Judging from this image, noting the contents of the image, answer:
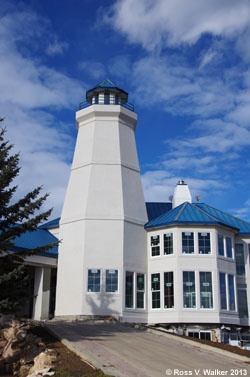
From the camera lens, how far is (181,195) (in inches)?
1436

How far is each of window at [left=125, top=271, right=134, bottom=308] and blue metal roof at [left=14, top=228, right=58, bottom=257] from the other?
5.70 m

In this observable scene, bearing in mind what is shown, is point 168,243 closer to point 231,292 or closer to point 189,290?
point 189,290

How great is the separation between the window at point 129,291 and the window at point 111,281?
0.81 metres

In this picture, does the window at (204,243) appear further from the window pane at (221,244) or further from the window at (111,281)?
the window at (111,281)

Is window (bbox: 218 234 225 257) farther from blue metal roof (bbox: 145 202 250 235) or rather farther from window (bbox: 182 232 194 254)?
window (bbox: 182 232 194 254)

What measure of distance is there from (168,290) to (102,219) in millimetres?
6344

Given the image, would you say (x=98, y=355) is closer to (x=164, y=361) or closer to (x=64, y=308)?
(x=164, y=361)

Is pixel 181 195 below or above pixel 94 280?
above

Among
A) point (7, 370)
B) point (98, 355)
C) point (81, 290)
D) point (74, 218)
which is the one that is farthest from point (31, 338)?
point (74, 218)

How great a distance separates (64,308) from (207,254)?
991 centimetres

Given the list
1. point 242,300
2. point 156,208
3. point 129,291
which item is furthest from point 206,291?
point 156,208

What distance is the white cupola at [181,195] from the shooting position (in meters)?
A: 36.3

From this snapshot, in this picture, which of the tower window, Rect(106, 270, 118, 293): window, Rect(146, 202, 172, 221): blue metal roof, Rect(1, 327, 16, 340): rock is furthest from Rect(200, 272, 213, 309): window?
Rect(1, 327, 16, 340): rock

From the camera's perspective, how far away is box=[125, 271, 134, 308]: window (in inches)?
1130
